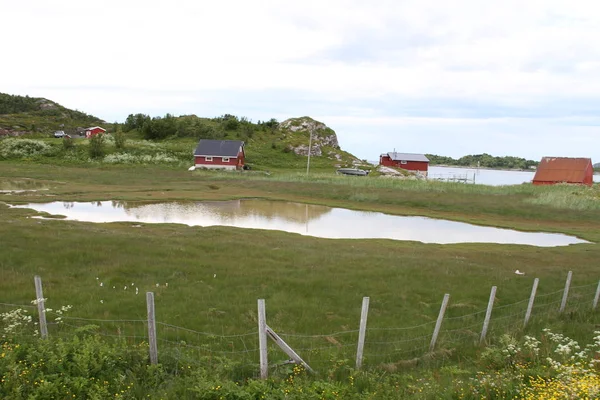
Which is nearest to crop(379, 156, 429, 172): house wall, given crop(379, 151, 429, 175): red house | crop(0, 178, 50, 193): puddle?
crop(379, 151, 429, 175): red house

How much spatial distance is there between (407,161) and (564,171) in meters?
42.2

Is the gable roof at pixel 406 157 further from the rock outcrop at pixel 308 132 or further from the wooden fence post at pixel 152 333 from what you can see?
the wooden fence post at pixel 152 333

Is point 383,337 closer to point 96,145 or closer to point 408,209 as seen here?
point 408,209

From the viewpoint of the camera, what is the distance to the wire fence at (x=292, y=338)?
33.4 feet

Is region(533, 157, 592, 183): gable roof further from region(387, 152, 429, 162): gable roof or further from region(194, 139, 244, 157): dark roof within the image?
region(194, 139, 244, 157): dark roof

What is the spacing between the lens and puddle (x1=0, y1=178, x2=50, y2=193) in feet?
167

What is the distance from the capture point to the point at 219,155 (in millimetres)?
96062

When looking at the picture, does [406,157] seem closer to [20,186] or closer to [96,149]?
[96,149]

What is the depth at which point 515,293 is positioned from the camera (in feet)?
59.3

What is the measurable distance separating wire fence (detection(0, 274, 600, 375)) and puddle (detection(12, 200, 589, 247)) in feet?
Result: 63.8

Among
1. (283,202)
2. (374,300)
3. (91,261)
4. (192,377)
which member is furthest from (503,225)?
(192,377)

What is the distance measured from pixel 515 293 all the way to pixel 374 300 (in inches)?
248

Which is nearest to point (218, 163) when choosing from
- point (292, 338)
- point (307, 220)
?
point (307, 220)

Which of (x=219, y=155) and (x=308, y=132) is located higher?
(x=308, y=132)
